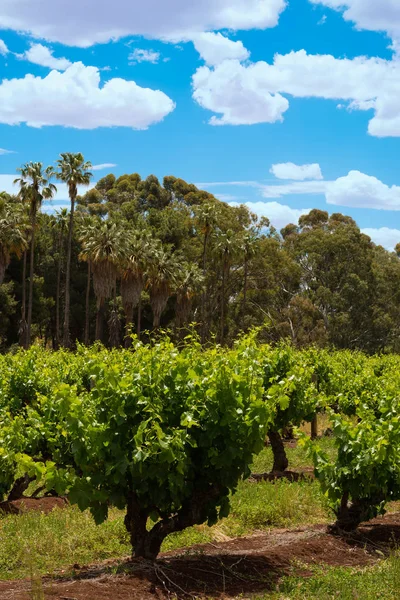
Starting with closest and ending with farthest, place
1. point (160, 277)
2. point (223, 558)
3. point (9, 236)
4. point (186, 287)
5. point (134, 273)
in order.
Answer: point (223, 558), point (9, 236), point (134, 273), point (160, 277), point (186, 287)

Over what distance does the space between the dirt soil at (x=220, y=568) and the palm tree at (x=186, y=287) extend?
44.5 meters

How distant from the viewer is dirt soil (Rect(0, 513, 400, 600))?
883 centimetres

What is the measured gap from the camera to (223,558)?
10.8 meters

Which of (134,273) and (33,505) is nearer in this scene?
(33,505)

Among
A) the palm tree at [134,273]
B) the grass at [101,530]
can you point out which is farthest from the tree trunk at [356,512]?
the palm tree at [134,273]

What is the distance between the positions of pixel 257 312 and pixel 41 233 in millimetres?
20867

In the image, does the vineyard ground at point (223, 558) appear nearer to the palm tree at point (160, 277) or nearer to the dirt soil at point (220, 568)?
the dirt soil at point (220, 568)

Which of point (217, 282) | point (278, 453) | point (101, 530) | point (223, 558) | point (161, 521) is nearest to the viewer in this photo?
point (161, 521)

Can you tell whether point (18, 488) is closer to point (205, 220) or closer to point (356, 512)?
point (356, 512)

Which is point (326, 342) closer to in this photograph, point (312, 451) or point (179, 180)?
point (179, 180)

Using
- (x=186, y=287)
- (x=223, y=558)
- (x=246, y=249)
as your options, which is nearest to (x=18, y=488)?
(x=223, y=558)

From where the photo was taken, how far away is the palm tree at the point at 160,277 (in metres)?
54.8

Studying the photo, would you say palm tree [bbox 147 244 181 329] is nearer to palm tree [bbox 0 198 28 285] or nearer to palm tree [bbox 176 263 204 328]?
palm tree [bbox 176 263 204 328]

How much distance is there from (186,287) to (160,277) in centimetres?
333
